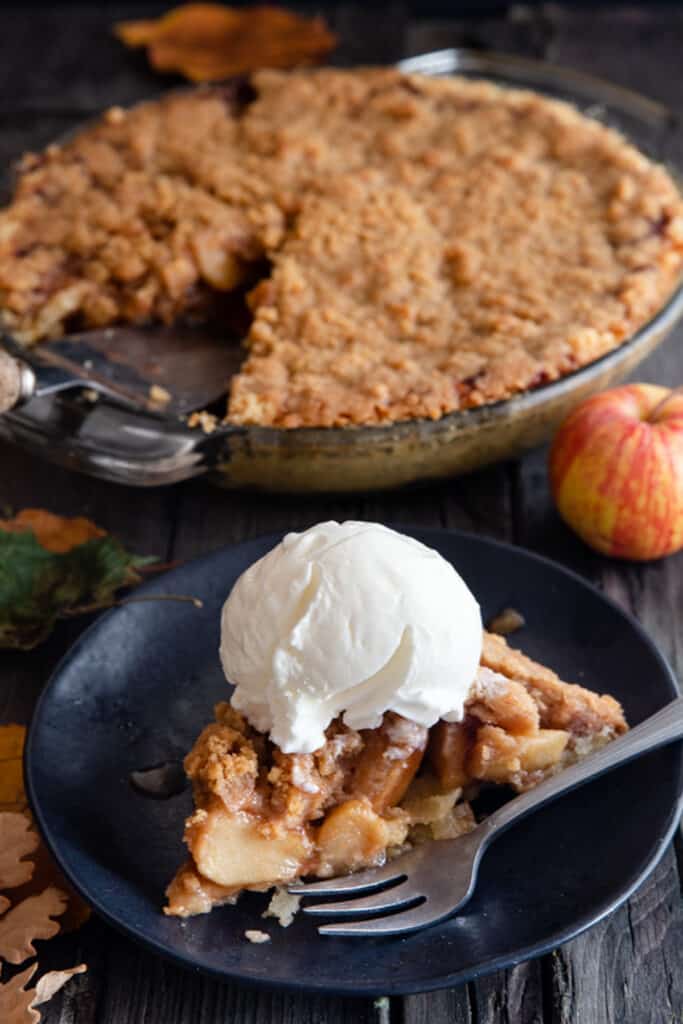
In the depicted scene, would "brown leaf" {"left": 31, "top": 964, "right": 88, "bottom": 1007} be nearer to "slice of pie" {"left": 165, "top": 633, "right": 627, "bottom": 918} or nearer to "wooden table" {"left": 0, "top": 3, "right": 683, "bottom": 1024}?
"wooden table" {"left": 0, "top": 3, "right": 683, "bottom": 1024}

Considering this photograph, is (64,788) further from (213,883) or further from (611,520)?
(611,520)

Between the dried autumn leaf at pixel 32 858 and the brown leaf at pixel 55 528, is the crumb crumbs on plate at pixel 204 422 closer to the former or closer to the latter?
the brown leaf at pixel 55 528

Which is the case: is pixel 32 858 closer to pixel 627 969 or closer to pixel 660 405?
pixel 627 969

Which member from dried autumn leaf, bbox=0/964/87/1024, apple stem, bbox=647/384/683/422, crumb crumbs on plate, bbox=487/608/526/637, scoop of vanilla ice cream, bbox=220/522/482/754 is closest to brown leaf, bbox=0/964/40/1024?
dried autumn leaf, bbox=0/964/87/1024

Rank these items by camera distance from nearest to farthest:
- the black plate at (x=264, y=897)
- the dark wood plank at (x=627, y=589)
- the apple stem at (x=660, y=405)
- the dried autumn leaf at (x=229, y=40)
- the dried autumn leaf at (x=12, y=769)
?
1. the black plate at (x=264, y=897)
2. the dark wood plank at (x=627, y=589)
3. the dried autumn leaf at (x=12, y=769)
4. the apple stem at (x=660, y=405)
5. the dried autumn leaf at (x=229, y=40)

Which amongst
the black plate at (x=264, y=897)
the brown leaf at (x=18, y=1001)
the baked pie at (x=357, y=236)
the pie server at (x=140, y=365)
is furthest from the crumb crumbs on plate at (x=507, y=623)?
the brown leaf at (x=18, y=1001)

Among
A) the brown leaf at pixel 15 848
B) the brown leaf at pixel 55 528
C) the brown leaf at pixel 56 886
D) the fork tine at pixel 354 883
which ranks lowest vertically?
the brown leaf at pixel 55 528

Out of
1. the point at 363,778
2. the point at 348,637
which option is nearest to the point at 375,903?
the point at 363,778
